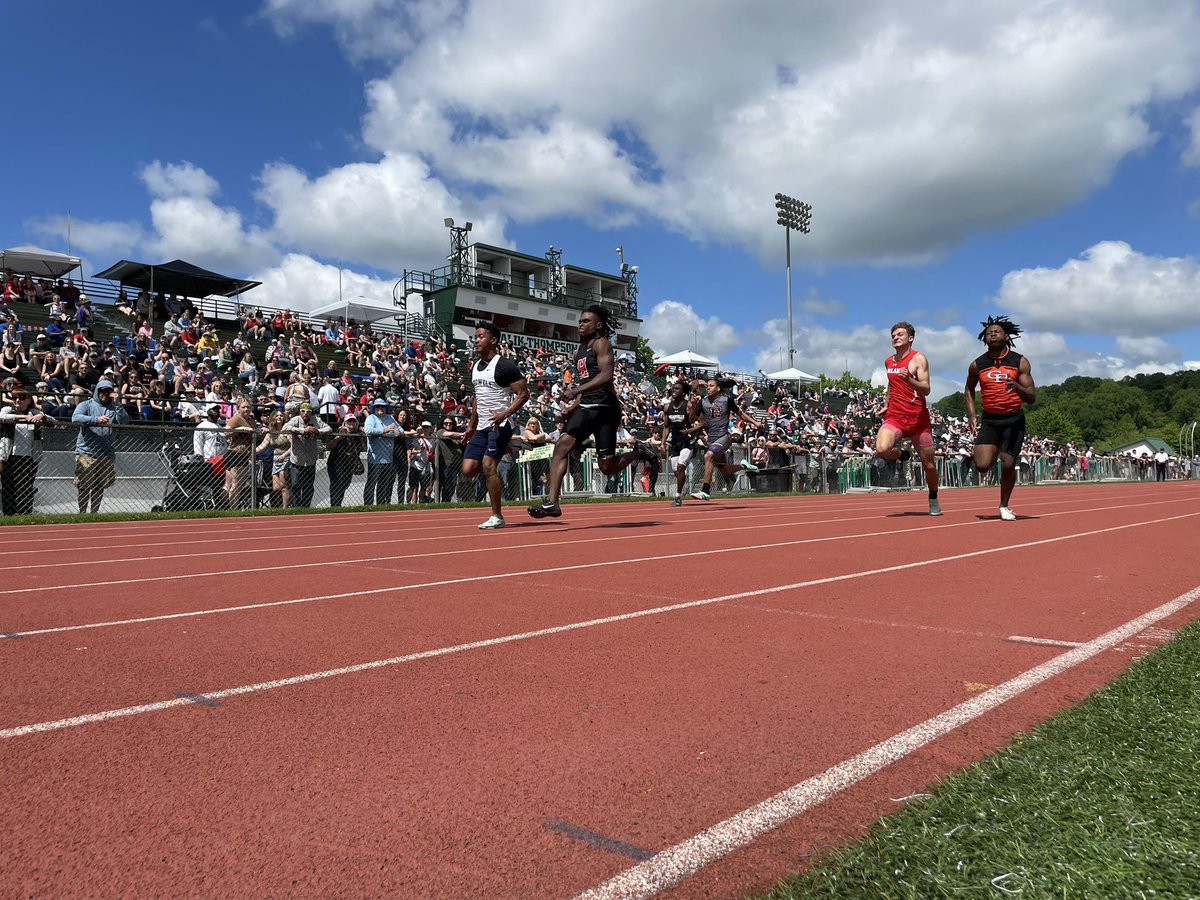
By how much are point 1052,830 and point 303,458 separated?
14.2m

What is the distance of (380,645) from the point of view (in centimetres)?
385

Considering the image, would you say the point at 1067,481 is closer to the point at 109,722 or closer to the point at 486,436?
the point at 486,436

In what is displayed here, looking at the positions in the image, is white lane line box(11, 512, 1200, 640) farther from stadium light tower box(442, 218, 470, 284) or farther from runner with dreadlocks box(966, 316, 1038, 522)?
stadium light tower box(442, 218, 470, 284)

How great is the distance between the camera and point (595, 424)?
9.60 meters

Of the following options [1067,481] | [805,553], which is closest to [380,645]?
[805,553]

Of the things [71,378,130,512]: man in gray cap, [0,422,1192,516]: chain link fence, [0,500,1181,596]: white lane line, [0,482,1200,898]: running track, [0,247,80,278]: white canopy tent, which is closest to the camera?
[0,482,1200,898]: running track

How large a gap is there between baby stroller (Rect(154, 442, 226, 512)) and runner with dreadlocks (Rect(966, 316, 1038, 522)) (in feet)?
35.5

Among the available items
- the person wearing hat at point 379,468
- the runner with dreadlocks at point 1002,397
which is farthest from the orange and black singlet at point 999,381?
the person wearing hat at point 379,468

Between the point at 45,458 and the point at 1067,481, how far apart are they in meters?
40.8

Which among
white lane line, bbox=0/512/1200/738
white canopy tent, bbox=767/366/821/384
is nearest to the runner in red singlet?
white lane line, bbox=0/512/1200/738

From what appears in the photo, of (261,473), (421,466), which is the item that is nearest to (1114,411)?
(421,466)

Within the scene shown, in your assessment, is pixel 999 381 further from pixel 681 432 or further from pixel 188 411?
pixel 188 411

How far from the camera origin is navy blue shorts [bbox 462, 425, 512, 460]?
941cm

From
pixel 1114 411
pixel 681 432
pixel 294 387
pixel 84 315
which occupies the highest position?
pixel 1114 411
